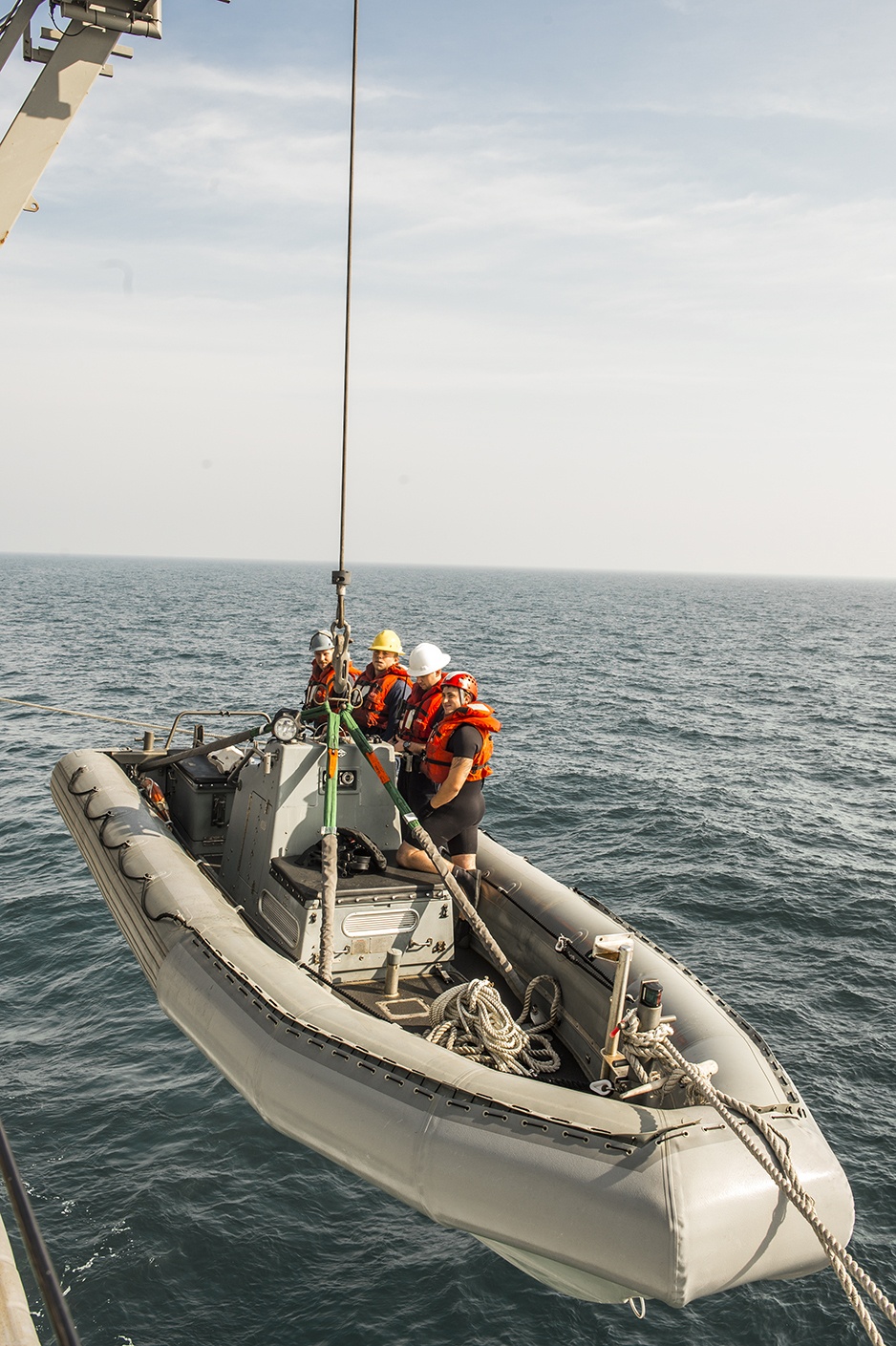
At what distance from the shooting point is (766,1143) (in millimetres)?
4406

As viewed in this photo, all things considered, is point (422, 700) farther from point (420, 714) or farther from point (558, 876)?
point (558, 876)

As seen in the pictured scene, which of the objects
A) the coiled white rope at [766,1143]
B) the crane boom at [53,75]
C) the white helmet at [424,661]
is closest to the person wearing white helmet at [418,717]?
the white helmet at [424,661]

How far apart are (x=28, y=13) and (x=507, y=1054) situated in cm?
666

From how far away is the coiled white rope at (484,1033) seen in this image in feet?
18.7

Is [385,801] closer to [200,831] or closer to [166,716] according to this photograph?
[200,831]

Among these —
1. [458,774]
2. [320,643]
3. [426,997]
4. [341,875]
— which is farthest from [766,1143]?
[320,643]

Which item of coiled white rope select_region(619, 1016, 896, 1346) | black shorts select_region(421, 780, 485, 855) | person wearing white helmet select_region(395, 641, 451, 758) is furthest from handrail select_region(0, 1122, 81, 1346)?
person wearing white helmet select_region(395, 641, 451, 758)

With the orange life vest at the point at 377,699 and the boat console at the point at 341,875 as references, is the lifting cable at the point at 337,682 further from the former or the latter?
the orange life vest at the point at 377,699

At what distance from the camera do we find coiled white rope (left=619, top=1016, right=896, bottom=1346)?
389 cm

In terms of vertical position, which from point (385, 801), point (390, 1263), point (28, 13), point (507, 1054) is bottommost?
point (390, 1263)

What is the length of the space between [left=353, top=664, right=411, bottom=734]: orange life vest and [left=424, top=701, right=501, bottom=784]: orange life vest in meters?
1.88

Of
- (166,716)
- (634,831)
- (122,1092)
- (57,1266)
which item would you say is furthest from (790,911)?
(166,716)

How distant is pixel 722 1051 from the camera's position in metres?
5.33

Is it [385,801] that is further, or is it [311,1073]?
[385,801]
